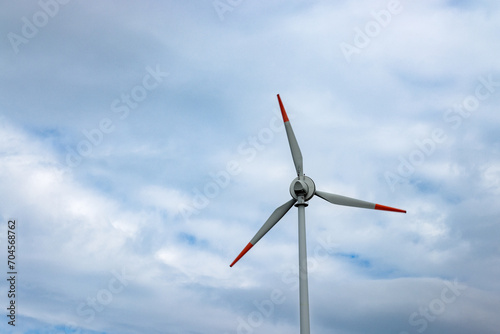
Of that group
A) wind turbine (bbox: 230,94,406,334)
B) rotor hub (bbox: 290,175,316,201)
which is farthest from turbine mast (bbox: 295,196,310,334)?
rotor hub (bbox: 290,175,316,201)

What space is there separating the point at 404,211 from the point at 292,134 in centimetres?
1363

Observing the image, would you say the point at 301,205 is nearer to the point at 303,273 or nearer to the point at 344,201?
the point at 344,201

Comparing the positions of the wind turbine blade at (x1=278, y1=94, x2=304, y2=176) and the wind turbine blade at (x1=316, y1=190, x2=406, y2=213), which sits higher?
the wind turbine blade at (x1=278, y1=94, x2=304, y2=176)

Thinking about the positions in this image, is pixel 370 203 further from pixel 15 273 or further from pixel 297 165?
pixel 15 273

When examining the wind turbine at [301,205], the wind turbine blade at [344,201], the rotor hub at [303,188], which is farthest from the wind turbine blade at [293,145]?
the wind turbine blade at [344,201]

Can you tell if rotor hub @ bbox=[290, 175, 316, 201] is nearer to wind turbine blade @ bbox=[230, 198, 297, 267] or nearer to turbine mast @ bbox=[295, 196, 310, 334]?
turbine mast @ bbox=[295, 196, 310, 334]

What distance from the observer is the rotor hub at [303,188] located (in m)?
51.7

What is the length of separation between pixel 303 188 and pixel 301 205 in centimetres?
175

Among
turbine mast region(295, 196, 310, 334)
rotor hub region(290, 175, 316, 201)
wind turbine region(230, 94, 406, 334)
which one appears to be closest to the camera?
turbine mast region(295, 196, 310, 334)

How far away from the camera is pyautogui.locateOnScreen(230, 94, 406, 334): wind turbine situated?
48.8m

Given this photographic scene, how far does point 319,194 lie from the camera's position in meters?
54.2

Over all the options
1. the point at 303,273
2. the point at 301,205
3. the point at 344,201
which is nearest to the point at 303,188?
the point at 301,205

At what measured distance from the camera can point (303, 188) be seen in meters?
51.6

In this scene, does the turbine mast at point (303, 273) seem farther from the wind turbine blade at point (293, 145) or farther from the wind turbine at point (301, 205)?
the wind turbine blade at point (293, 145)
